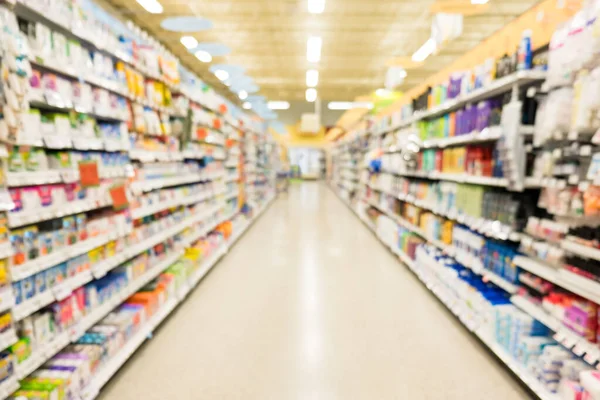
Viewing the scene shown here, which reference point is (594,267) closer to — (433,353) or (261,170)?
(433,353)

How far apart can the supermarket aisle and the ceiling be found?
3.98 metres

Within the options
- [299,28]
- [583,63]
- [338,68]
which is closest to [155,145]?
[583,63]

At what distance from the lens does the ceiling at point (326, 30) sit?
8148mm

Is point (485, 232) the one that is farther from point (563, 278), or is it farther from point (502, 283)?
point (563, 278)

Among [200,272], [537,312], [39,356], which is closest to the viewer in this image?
[39,356]

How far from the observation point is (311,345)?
308 centimetres

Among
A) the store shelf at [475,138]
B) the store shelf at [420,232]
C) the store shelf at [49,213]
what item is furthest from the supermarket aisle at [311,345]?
the store shelf at [475,138]

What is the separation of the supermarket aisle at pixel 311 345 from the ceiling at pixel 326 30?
157 inches

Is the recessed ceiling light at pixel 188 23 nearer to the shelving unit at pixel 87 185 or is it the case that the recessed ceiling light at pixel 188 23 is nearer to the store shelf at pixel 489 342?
the shelving unit at pixel 87 185

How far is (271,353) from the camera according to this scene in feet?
9.68

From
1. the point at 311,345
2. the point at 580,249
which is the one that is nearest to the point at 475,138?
the point at 580,249

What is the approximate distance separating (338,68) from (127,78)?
11.3 m

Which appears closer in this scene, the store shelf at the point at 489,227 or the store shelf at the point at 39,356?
the store shelf at the point at 39,356

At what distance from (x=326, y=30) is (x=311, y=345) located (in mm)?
8576
